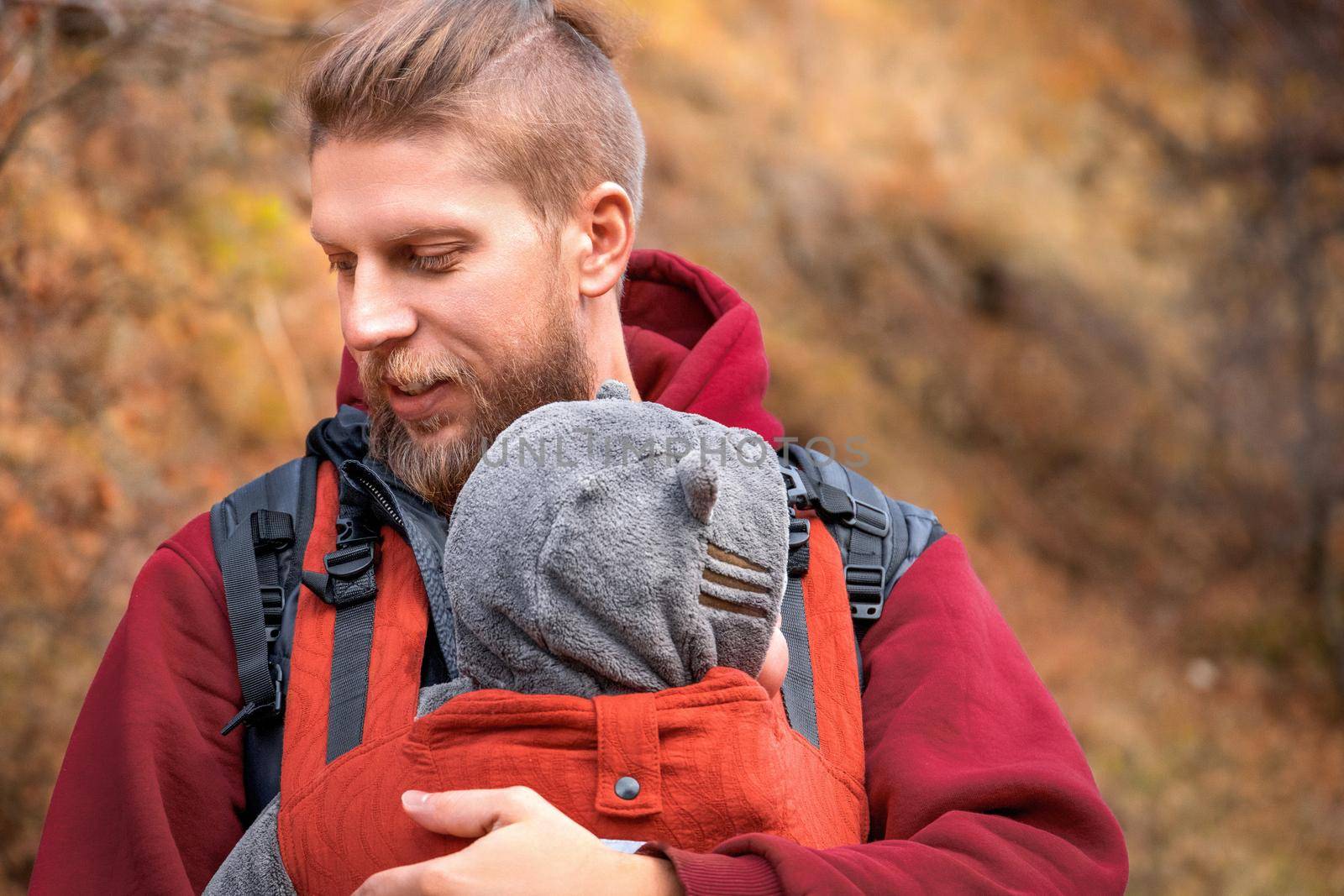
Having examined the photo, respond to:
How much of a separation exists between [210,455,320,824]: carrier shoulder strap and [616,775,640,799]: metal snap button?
20.5 inches

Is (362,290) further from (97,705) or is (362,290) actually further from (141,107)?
(141,107)

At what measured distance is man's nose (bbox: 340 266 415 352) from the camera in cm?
169

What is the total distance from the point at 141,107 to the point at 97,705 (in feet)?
12.5

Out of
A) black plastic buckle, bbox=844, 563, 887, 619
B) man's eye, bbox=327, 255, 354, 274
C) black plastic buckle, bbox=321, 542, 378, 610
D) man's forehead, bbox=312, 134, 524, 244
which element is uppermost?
man's forehead, bbox=312, 134, 524, 244

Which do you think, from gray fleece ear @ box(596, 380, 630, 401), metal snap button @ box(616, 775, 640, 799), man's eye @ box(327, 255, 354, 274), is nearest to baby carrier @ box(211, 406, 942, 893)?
metal snap button @ box(616, 775, 640, 799)

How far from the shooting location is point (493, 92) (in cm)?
179

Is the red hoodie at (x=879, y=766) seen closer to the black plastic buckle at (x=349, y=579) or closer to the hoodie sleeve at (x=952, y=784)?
the hoodie sleeve at (x=952, y=784)

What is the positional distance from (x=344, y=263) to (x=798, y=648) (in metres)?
0.85

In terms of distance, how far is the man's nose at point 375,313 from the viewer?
5.56 ft

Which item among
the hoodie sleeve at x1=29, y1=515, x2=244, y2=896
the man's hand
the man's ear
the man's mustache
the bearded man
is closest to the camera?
the man's hand

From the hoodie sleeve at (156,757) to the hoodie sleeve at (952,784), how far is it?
2.08 feet

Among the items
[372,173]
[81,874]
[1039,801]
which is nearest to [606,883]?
[1039,801]

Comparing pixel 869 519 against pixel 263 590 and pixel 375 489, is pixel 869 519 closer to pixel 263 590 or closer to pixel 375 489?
pixel 375 489

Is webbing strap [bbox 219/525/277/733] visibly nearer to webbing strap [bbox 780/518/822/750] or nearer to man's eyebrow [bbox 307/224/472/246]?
man's eyebrow [bbox 307/224/472/246]
